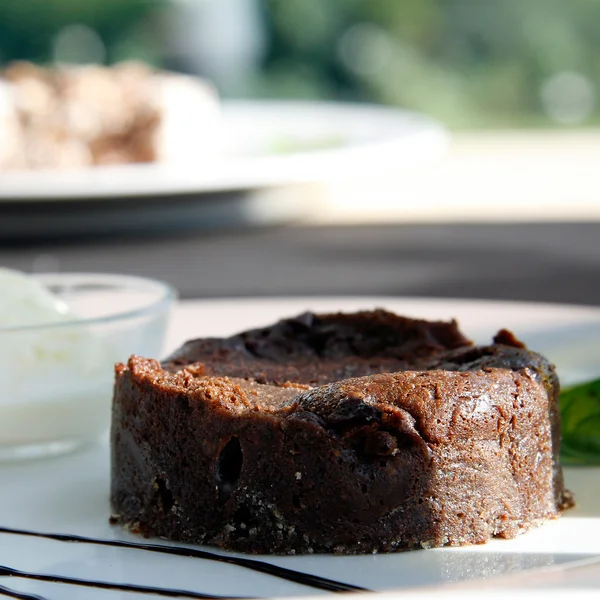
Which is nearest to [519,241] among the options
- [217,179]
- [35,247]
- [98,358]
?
[217,179]

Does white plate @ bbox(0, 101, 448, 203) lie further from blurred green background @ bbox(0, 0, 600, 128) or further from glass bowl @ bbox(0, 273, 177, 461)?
blurred green background @ bbox(0, 0, 600, 128)

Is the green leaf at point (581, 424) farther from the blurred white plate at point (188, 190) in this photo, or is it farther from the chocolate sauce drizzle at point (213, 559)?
the blurred white plate at point (188, 190)

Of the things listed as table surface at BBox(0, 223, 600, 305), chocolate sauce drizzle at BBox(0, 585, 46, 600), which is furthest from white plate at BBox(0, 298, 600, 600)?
table surface at BBox(0, 223, 600, 305)

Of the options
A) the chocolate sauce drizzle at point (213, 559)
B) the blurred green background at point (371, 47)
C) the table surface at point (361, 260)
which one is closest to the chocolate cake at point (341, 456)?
the chocolate sauce drizzle at point (213, 559)

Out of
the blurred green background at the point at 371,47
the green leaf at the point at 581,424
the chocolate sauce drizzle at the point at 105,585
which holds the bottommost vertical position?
the chocolate sauce drizzle at the point at 105,585

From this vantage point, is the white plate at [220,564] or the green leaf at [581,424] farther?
the green leaf at [581,424]

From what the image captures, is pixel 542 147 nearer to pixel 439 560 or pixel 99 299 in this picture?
pixel 99 299

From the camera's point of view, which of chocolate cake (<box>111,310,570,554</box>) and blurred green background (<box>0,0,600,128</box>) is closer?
chocolate cake (<box>111,310,570,554</box>)
